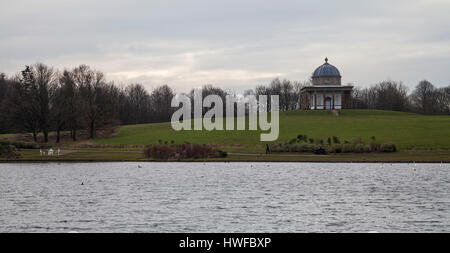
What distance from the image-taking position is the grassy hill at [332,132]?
284 ft

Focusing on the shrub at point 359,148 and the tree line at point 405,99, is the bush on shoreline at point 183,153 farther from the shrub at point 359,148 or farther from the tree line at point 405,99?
the tree line at point 405,99

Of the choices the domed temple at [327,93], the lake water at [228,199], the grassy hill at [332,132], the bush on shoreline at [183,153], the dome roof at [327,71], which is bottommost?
the lake water at [228,199]

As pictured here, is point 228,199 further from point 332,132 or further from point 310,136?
point 332,132

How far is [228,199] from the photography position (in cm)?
3928

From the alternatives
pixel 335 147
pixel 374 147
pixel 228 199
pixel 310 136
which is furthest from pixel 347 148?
pixel 228 199

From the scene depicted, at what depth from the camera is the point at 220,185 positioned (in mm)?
47156

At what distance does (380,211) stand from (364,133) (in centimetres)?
6089

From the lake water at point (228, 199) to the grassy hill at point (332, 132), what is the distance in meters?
23.9

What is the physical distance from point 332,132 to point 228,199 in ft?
196

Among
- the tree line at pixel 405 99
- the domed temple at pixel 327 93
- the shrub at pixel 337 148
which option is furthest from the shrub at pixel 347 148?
the tree line at pixel 405 99

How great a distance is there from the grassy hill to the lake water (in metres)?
23.9

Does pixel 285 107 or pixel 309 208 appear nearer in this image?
pixel 309 208
